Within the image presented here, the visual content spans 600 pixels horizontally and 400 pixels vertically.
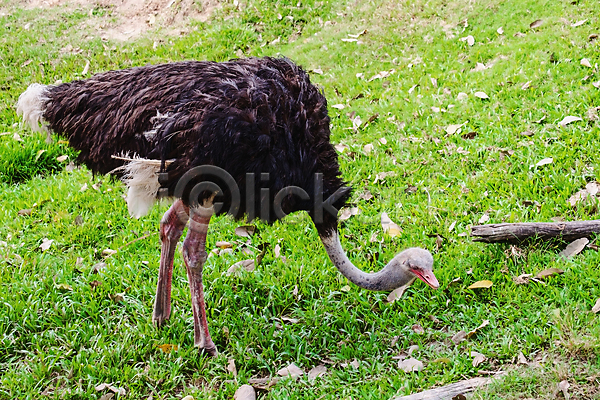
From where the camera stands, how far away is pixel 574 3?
21.9 ft

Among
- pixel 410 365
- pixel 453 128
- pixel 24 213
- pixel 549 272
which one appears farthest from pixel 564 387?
pixel 24 213

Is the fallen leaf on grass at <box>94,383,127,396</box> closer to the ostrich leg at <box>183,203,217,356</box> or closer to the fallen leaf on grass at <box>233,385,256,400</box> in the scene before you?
the ostrich leg at <box>183,203,217,356</box>

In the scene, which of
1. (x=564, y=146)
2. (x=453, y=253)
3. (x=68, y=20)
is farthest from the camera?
(x=68, y=20)

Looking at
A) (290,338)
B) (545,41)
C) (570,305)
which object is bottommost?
(290,338)

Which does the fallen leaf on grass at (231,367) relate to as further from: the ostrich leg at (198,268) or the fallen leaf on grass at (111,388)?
the fallen leaf on grass at (111,388)

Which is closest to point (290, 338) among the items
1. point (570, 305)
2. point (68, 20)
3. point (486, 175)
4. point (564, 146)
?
point (570, 305)

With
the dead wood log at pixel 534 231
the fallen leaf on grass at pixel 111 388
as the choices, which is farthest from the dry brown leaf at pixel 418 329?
the fallen leaf on grass at pixel 111 388

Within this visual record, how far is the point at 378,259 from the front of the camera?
415cm

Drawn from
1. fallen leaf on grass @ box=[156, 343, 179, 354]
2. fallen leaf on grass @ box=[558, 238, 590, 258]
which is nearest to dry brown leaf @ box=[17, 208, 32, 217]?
fallen leaf on grass @ box=[156, 343, 179, 354]

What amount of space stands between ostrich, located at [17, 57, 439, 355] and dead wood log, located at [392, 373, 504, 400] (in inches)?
24.8

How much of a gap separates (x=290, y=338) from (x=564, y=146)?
8.63 ft

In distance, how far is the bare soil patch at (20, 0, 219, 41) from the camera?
8.49m

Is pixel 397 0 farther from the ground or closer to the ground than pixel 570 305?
farther from the ground

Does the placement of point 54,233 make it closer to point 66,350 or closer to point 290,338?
point 66,350
